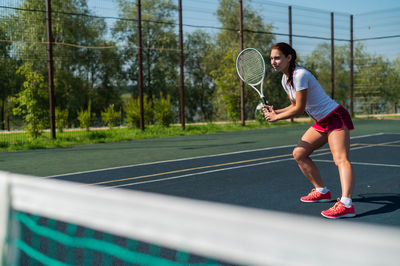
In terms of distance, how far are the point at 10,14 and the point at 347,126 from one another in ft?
49.8

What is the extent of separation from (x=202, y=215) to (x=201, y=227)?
0.16 feet

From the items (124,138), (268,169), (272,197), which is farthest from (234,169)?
(124,138)

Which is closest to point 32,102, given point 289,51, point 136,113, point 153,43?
point 136,113

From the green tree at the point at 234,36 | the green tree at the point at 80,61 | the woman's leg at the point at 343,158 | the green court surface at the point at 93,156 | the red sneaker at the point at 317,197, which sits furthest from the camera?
Result: the green tree at the point at 234,36

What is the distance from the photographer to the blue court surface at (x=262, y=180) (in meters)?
6.64

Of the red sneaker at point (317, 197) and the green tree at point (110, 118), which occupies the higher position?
the green tree at point (110, 118)

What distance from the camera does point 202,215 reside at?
1.66 m

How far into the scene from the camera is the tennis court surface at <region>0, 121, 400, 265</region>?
143 cm

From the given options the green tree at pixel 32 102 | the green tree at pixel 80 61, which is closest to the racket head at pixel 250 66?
the green tree at pixel 32 102

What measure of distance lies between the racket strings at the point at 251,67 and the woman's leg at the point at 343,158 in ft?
6.89

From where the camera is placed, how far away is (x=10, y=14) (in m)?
17.9

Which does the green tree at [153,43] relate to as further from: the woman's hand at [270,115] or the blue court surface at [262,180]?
the woman's hand at [270,115]

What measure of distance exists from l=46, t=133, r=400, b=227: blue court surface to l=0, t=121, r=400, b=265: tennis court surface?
20 mm

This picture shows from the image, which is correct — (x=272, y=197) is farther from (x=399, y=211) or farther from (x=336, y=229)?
(x=336, y=229)
